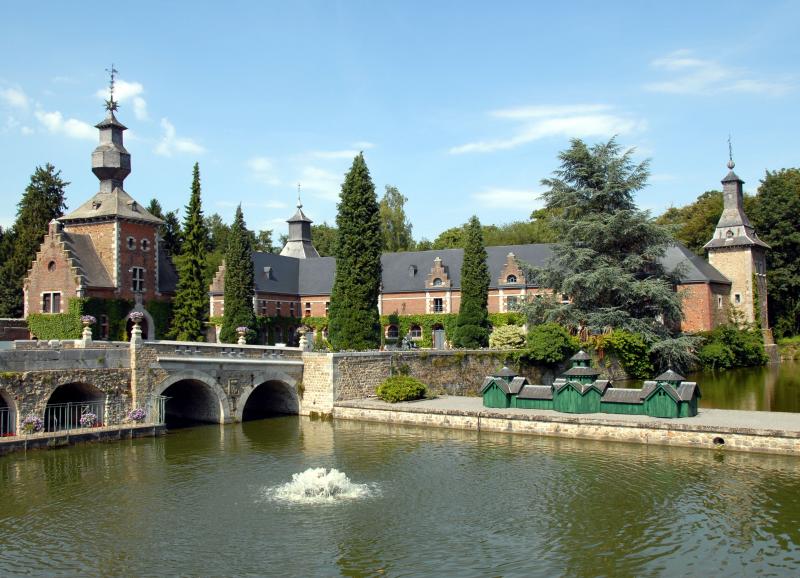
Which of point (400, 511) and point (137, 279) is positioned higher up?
point (137, 279)

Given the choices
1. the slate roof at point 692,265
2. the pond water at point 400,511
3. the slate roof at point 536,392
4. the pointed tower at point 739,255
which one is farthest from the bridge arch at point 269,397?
the pointed tower at point 739,255

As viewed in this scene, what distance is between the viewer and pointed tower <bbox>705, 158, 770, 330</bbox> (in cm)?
5559

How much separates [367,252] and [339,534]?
2150 cm

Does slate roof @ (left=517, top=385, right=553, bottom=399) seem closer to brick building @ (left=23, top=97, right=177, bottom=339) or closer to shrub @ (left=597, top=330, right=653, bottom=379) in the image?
shrub @ (left=597, top=330, right=653, bottom=379)

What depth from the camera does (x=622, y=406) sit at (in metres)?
25.7

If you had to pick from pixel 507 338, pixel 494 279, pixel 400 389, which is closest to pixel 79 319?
pixel 400 389

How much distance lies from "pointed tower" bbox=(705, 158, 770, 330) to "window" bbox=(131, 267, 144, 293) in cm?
4263

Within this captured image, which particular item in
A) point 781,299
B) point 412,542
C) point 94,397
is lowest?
point 412,542

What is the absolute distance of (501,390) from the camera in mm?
28156

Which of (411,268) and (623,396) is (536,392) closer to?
(623,396)

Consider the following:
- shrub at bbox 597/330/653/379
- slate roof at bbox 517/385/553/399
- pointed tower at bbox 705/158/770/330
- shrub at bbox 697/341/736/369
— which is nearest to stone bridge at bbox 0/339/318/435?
slate roof at bbox 517/385/553/399

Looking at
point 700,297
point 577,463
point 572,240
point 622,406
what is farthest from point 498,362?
point 700,297

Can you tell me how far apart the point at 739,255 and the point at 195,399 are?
145ft

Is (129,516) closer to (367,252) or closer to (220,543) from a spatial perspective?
(220,543)
